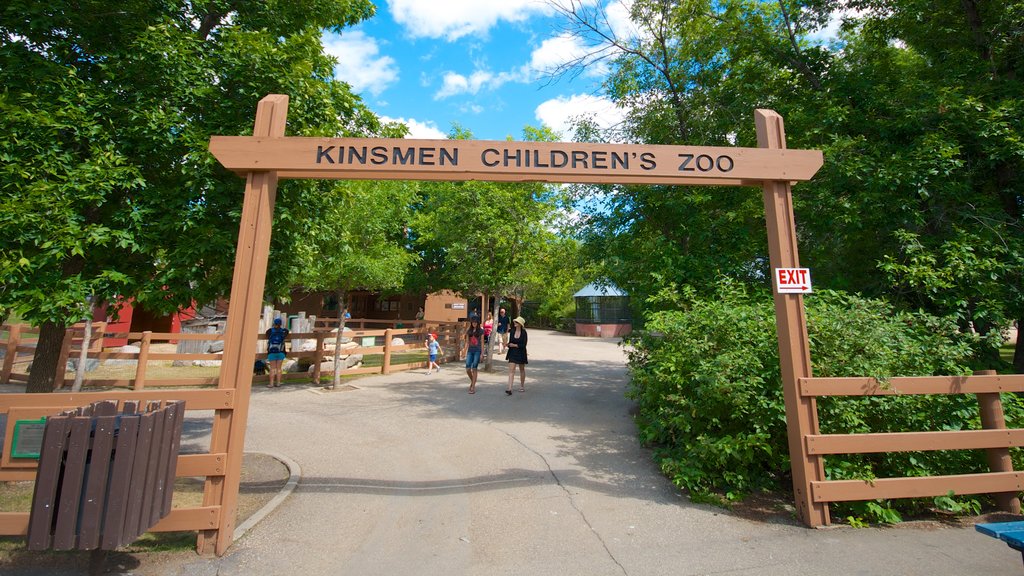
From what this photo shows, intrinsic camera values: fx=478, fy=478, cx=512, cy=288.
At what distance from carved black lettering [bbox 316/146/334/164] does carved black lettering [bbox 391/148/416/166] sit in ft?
1.74

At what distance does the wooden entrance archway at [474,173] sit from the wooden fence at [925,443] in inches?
4.5

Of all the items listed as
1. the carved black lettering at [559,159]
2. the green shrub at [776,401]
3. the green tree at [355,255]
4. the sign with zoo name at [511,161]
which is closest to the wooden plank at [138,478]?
the sign with zoo name at [511,161]

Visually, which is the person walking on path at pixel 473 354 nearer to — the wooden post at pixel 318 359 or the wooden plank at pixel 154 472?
the wooden post at pixel 318 359

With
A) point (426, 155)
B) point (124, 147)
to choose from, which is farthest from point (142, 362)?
point (426, 155)

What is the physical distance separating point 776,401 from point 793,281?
1.25 m

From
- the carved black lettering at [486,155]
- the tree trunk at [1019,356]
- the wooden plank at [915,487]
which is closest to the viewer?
the wooden plank at [915,487]

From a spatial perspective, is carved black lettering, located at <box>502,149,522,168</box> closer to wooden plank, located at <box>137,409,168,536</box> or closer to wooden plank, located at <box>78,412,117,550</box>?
wooden plank, located at <box>137,409,168,536</box>

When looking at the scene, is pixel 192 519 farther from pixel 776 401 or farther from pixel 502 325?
pixel 502 325

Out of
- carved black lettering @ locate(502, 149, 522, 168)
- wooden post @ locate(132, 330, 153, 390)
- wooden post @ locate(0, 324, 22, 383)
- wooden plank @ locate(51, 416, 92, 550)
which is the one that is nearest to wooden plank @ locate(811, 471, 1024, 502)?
carved black lettering @ locate(502, 149, 522, 168)

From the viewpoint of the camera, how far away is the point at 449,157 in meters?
4.27

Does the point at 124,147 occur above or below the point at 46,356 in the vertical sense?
above

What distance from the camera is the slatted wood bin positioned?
9.31 ft

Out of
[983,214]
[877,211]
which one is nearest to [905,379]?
[877,211]

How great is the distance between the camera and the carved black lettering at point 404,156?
4207 mm
